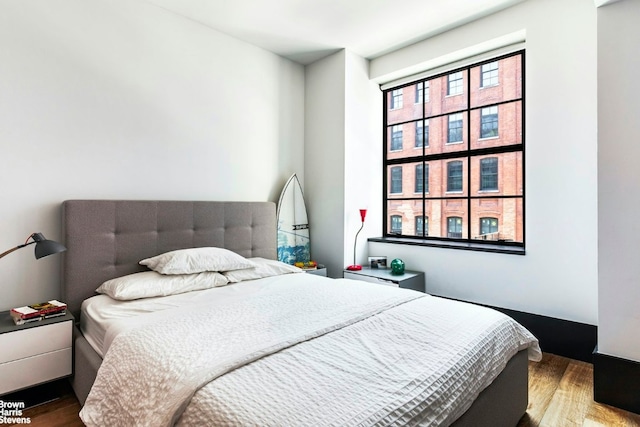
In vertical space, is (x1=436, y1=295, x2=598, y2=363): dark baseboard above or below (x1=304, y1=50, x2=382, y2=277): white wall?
below

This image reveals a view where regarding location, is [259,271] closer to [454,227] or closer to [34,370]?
[34,370]

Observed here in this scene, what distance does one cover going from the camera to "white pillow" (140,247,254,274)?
7.48 ft

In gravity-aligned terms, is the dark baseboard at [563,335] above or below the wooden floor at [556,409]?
above

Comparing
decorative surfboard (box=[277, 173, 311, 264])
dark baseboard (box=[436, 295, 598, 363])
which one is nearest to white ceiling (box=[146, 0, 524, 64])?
decorative surfboard (box=[277, 173, 311, 264])

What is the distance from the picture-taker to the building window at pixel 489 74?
3.06m

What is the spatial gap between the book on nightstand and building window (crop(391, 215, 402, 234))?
296 centimetres

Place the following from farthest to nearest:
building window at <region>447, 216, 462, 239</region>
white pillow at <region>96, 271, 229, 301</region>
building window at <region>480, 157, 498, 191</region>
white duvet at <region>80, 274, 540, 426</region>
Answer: building window at <region>447, 216, 462, 239</region>
building window at <region>480, 157, 498, 191</region>
white pillow at <region>96, 271, 229, 301</region>
white duvet at <region>80, 274, 540, 426</region>

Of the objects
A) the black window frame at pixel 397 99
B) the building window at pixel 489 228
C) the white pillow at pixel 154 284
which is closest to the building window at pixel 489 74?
the black window frame at pixel 397 99

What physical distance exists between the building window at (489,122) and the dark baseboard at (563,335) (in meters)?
1.55

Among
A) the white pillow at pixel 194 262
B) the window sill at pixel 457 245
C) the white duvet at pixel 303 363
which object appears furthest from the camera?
the window sill at pixel 457 245

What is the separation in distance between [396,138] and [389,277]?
1.59 m

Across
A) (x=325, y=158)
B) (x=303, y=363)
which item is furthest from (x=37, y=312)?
(x=325, y=158)

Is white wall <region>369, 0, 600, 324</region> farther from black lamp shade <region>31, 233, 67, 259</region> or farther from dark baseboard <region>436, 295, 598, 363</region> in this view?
black lamp shade <region>31, 233, 67, 259</region>

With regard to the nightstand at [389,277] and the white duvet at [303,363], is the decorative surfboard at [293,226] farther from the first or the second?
the white duvet at [303,363]
